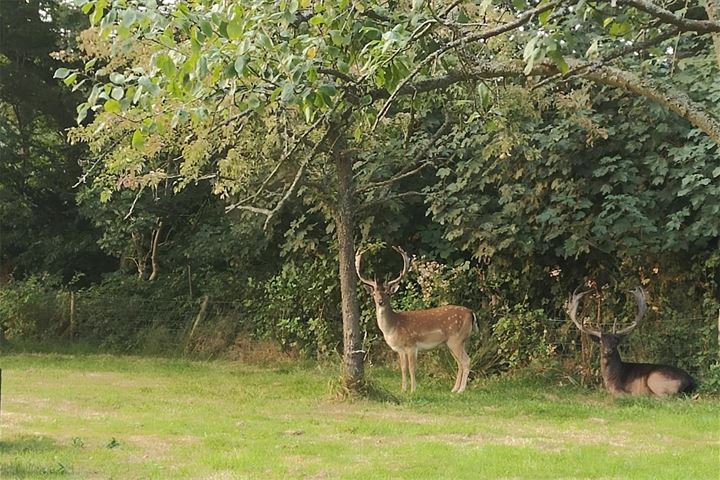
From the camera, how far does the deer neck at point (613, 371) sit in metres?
9.28

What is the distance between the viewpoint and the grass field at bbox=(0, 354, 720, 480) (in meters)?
5.61

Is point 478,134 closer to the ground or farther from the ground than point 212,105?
farther from the ground

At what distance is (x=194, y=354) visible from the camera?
1384 cm

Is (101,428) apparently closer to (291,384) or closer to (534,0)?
(291,384)

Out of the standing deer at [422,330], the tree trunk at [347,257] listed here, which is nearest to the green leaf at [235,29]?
the tree trunk at [347,257]

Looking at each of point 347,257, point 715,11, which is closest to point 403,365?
point 347,257

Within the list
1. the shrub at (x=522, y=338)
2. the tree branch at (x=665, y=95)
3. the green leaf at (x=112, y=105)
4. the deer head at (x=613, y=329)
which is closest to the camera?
the green leaf at (x=112, y=105)

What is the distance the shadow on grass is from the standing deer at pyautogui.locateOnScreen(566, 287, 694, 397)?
5.92 meters

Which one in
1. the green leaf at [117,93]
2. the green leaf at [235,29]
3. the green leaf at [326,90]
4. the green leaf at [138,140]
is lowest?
the green leaf at [138,140]

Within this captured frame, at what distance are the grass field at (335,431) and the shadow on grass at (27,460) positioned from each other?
1cm

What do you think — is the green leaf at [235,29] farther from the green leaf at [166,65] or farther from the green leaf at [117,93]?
the green leaf at [117,93]

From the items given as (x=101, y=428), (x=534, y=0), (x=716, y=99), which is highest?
(x=534, y=0)

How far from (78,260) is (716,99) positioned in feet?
39.9

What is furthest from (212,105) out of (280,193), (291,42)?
(280,193)
